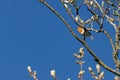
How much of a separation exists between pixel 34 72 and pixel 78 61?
1191 mm

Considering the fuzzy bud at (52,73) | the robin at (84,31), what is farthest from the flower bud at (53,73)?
the robin at (84,31)

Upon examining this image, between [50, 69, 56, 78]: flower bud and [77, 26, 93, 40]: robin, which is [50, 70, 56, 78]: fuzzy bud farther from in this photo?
[77, 26, 93, 40]: robin

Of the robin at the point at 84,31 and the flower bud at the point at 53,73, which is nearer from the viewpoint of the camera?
the robin at the point at 84,31

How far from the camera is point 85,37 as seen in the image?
7.46 meters

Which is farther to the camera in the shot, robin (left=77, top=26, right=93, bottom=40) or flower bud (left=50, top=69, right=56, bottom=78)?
flower bud (left=50, top=69, right=56, bottom=78)

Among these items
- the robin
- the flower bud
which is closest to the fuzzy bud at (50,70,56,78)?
the flower bud

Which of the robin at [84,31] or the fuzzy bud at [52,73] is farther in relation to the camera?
the fuzzy bud at [52,73]

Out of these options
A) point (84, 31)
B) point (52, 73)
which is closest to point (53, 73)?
point (52, 73)

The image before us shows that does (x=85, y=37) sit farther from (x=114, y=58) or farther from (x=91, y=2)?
(x=91, y=2)

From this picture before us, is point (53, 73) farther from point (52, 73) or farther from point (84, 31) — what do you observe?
point (84, 31)

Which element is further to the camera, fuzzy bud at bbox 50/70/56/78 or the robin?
fuzzy bud at bbox 50/70/56/78

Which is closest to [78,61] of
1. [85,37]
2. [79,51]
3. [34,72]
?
[79,51]

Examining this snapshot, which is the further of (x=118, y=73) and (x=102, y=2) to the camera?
(x=102, y=2)

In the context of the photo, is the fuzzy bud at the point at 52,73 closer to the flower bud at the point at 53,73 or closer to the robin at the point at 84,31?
the flower bud at the point at 53,73
